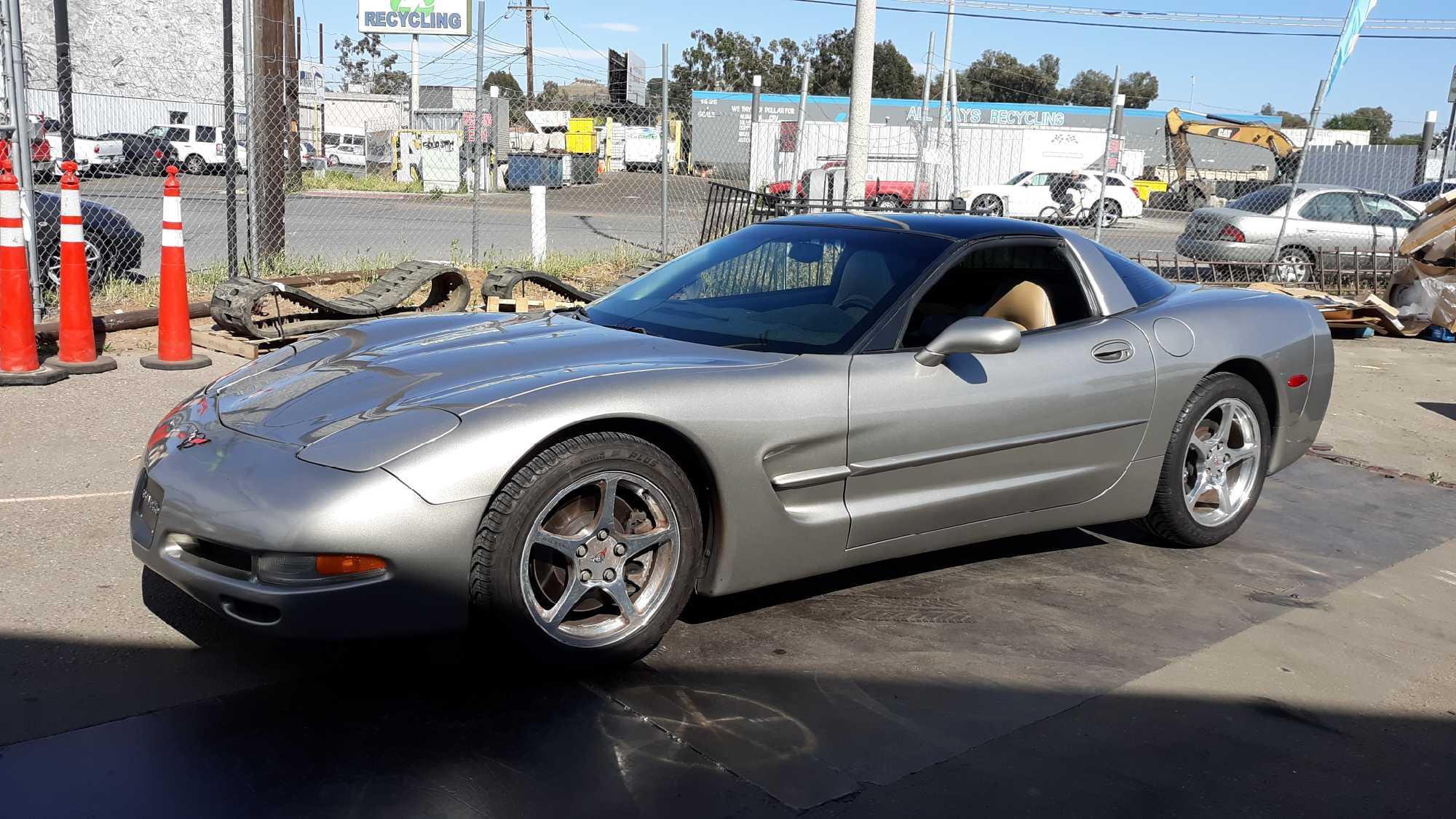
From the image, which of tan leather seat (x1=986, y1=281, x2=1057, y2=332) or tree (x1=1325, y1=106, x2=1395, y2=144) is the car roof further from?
tree (x1=1325, y1=106, x2=1395, y2=144)

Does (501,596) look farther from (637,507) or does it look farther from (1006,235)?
(1006,235)

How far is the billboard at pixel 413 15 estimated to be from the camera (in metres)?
34.8

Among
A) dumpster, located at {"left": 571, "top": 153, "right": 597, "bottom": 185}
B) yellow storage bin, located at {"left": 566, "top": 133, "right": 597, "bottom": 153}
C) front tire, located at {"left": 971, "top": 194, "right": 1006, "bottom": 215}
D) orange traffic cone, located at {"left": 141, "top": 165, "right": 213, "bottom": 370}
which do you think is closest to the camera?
orange traffic cone, located at {"left": 141, "top": 165, "right": 213, "bottom": 370}

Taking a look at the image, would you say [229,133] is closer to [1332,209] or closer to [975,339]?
[975,339]

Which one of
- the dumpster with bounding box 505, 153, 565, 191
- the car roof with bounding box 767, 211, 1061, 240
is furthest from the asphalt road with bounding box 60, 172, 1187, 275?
the car roof with bounding box 767, 211, 1061, 240

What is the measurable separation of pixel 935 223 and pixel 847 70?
268ft

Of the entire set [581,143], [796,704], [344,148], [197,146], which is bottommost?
[796,704]

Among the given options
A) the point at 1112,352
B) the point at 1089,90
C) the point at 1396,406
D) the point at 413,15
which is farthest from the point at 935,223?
the point at 1089,90

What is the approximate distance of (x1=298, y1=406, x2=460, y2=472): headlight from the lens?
2965mm

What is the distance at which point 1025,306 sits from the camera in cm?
449

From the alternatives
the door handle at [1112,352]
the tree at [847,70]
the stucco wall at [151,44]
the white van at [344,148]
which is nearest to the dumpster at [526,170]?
the white van at [344,148]

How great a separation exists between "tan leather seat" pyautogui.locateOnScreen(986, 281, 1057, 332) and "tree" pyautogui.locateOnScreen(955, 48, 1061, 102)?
288ft

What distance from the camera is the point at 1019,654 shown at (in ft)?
12.1

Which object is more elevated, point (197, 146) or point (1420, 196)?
point (197, 146)
